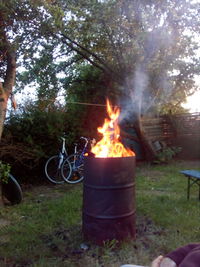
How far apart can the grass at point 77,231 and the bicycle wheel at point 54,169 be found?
3.49 feet

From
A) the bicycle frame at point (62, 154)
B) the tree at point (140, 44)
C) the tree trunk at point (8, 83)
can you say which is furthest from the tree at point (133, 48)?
the bicycle frame at point (62, 154)

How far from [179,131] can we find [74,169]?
480cm

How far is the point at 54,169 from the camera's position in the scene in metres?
6.59

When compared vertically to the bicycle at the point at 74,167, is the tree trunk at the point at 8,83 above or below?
above

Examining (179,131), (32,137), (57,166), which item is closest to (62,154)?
(57,166)

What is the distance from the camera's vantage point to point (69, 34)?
6648 mm

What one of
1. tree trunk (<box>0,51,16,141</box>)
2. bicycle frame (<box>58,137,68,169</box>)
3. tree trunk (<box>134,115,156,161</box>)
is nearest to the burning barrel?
tree trunk (<box>0,51,16,141</box>)

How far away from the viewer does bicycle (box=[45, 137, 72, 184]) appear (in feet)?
21.1

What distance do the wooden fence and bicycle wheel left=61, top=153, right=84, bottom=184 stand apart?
137 inches

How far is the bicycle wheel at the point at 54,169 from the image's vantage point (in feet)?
21.1

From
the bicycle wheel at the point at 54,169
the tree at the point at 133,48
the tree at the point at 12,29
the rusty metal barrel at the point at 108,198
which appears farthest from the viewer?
the tree at the point at 133,48

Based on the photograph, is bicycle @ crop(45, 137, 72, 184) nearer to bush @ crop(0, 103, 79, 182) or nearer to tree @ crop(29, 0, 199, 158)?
bush @ crop(0, 103, 79, 182)

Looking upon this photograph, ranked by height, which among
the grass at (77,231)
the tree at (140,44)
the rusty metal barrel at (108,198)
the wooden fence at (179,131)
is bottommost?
the grass at (77,231)

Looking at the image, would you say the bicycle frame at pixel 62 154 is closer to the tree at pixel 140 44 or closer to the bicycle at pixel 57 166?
the bicycle at pixel 57 166
